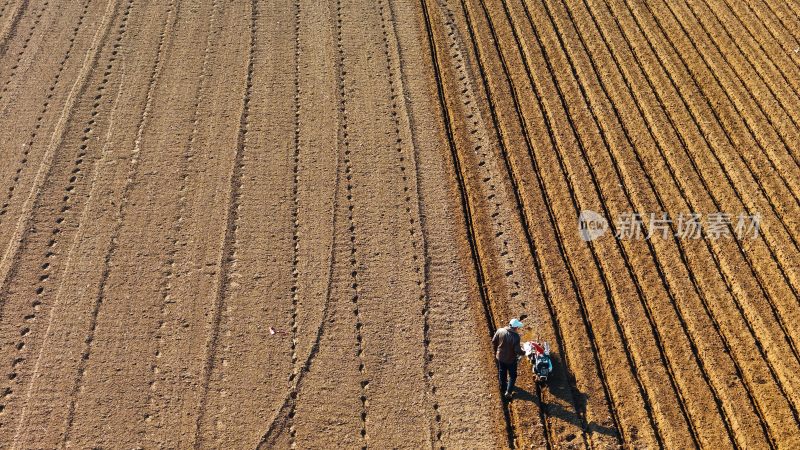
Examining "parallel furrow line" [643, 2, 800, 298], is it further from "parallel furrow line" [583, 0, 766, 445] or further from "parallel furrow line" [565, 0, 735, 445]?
"parallel furrow line" [565, 0, 735, 445]

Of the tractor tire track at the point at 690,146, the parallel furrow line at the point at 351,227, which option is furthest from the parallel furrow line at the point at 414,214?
the tractor tire track at the point at 690,146

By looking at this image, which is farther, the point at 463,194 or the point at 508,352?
the point at 463,194

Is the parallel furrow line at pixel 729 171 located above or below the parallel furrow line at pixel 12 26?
below

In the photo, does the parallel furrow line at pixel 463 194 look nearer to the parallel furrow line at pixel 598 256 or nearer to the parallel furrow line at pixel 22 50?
the parallel furrow line at pixel 598 256

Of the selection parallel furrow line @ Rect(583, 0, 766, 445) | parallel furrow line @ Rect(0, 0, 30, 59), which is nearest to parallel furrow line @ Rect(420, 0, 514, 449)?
parallel furrow line @ Rect(583, 0, 766, 445)

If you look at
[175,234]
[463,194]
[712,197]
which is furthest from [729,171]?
[175,234]

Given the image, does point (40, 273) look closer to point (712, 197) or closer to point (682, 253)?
point (682, 253)
